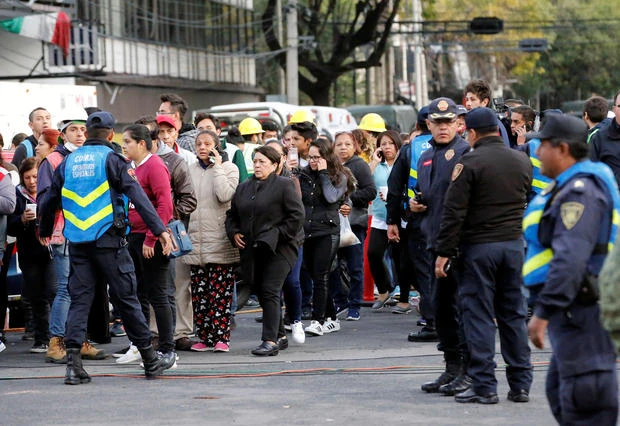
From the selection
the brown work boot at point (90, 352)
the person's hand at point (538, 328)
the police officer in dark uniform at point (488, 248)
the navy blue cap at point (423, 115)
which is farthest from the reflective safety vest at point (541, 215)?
the brown work boot at point (90, 352)

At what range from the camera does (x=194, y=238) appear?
37.8 ft

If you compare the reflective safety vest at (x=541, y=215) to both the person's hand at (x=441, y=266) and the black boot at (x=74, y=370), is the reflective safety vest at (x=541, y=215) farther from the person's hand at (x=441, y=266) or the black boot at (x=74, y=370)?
the black boot at (x=74, y=370)

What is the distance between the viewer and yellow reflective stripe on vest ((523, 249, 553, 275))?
647cm

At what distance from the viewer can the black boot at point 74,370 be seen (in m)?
9.77

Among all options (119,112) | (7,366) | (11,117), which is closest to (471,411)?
Result: (7,366)

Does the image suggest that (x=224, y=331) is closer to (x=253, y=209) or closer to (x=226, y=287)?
(x=226, y=287)

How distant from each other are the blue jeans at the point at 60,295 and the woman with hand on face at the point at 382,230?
13.0 ft

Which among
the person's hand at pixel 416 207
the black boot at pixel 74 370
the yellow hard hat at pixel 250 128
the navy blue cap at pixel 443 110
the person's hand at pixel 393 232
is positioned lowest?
the black boot at pixel 74 370

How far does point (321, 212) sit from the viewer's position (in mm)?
12633

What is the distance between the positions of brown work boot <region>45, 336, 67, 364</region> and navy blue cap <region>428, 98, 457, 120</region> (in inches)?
143

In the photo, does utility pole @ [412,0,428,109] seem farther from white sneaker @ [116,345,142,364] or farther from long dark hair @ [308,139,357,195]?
white sneaker @ [116,345,142,364]

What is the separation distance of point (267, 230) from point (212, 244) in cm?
56

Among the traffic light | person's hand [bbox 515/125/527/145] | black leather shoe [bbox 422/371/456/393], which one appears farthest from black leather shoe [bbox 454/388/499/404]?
the traffic light

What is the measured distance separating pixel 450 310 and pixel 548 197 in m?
2.85
